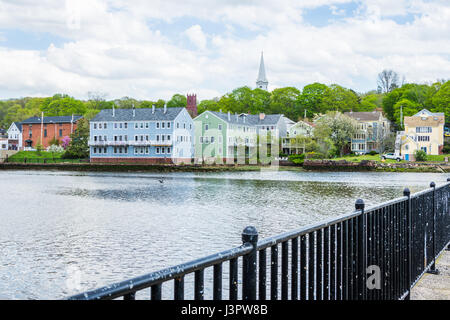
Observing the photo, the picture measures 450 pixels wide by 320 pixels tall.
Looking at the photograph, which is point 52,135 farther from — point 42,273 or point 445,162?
point 42,273

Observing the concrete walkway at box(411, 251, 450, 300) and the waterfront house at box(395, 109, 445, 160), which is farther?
the waterfront house at box(395, 109, 445, 160)

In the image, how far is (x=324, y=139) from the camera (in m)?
92.8

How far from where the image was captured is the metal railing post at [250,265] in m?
3.16

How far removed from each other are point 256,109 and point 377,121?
36181 mm

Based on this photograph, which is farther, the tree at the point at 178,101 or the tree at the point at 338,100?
the tree at the point at 178,101

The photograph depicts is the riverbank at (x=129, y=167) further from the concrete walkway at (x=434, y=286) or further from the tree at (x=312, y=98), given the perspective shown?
the concrete walkway at (x=434, y=286)

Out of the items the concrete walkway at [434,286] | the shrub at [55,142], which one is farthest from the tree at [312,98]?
the concrete walkway at [434,286]

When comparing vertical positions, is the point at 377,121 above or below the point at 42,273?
above

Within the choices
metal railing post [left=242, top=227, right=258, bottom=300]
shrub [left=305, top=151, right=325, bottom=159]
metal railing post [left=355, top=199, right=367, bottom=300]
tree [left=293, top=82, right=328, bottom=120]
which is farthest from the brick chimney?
metal railing post [left=242, top=227, right=258, bottom=300]

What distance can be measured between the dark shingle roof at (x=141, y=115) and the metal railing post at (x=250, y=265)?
88857 mm

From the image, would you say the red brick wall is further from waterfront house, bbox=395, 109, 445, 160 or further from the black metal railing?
the black metal railing

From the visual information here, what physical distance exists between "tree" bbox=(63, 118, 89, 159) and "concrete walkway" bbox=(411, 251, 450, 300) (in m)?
97.4

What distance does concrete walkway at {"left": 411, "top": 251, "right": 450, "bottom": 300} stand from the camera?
6.48 m
